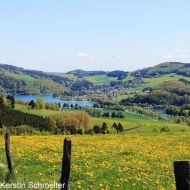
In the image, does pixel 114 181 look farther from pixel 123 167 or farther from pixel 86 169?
pixel 123 167

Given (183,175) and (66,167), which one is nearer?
(183,175)

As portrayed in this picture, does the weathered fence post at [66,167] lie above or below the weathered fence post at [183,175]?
below

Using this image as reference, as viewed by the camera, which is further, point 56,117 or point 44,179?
point 56,117

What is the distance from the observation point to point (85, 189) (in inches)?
550

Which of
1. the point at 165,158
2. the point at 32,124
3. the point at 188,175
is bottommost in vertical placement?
A: the point at 32,124

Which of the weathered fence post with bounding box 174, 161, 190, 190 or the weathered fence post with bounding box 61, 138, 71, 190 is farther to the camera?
the weathered fence post with bounding box 61, 138, 71, 190

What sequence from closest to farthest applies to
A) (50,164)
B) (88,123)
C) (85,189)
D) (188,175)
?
(188,175)
(85,189)
(50,164)
(88,123)

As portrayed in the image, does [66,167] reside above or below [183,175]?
below

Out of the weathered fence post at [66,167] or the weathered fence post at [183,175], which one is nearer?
the weathered fence post at [183,175]

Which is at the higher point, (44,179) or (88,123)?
(44,179)

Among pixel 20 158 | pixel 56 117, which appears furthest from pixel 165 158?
pixel 56 117

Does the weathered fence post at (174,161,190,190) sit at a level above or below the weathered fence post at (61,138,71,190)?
above

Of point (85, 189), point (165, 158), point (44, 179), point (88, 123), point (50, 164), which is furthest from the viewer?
point (88, 123)

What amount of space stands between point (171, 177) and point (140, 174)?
143 centimetres
